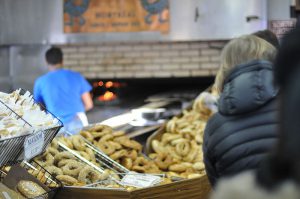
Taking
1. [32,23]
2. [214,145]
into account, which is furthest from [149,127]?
[214,145]

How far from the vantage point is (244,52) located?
246cm

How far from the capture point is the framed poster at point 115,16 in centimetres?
801

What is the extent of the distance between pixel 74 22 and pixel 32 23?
714 mm

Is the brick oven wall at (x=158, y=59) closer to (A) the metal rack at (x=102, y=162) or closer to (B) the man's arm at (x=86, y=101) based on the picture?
(B) the man's arm at (x=86, y=101)

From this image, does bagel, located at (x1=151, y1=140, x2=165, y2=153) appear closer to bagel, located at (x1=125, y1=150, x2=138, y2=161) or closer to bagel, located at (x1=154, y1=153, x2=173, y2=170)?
bagel, located at (x1=154, y1=153, x2=173, y2=170)

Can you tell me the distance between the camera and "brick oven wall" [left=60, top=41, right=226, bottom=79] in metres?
8.12

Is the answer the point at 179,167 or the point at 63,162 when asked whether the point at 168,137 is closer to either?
the point at 179,167

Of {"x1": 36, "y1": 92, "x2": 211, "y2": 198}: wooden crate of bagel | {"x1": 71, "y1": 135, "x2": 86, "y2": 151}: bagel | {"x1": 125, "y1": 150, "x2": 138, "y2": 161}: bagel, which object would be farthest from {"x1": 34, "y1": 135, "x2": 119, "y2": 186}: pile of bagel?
{"x1": 125, "y1": 150, "x2": 138, "y2": 161}: bagel

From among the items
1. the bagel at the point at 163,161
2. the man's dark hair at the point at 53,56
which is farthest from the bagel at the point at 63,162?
the man's dark hair at the point at 53,56

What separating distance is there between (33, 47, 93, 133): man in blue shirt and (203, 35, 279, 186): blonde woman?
147 inches

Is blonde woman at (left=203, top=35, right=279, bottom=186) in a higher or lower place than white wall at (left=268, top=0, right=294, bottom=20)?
lower

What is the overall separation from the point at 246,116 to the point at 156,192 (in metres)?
1.17

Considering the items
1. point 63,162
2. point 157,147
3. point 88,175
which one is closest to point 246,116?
point 88,175

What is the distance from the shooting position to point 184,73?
26.8 ft
